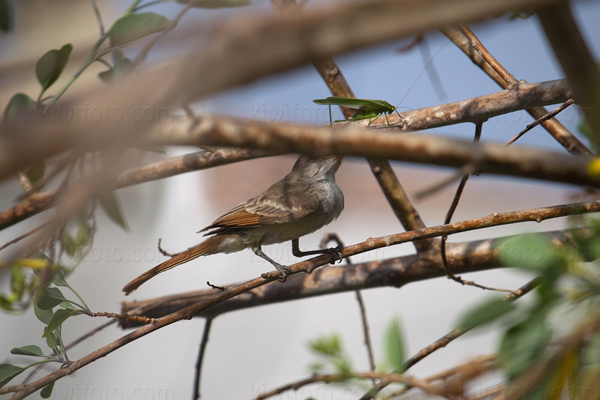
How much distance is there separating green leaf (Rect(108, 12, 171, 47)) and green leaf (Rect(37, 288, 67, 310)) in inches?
45.8

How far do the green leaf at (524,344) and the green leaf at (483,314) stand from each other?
0.17 ft

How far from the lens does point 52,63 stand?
2.21 metres

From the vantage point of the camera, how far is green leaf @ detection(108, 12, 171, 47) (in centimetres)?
232

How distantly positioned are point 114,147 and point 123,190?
3101 millimetres

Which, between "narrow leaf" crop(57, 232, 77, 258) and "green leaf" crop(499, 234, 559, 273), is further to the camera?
"narrow leaf" crop(57, 232, 77, 258)

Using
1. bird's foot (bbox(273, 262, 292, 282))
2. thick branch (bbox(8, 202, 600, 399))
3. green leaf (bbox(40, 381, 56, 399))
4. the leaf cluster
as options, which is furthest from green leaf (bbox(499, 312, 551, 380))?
green leaf (bbox(40, 381, 56, 399))

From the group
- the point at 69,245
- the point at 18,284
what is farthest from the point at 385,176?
the point at 18,284

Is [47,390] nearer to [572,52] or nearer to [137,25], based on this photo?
[137,25]

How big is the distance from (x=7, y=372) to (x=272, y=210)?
7.36 ft

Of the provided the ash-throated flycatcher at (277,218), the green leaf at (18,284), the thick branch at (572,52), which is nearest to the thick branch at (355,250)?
the green leaf at (18,284)

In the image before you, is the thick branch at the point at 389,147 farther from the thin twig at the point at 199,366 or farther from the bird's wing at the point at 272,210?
the bird's wing at the point at 272,210

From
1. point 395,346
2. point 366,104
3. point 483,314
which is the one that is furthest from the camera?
point 366,104

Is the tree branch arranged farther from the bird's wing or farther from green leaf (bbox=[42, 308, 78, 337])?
green leaf (bbox=[42, 308, 78, 337])

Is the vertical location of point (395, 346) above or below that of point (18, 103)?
→ below
